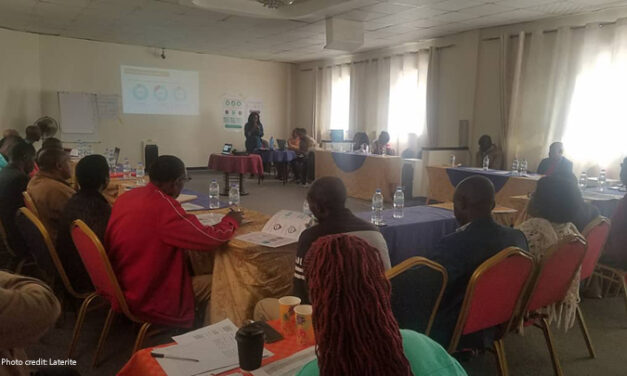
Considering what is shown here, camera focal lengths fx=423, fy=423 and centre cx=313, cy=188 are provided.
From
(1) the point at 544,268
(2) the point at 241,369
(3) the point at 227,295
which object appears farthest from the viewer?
(3) the point at 227,295

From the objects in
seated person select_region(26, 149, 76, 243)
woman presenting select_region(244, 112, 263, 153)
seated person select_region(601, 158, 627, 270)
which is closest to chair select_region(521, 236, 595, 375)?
seated person select_region(601, 158, 627, 270)

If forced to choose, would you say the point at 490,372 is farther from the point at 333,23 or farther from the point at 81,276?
the point at 333,23

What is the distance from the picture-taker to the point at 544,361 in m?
2.48

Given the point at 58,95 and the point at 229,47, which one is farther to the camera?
the point at 229,47

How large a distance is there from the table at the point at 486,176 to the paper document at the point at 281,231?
2.99 metres

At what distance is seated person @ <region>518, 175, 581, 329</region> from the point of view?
2.24 meters

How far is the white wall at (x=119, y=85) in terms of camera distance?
27.8ft

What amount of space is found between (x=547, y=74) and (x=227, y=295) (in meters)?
6.43

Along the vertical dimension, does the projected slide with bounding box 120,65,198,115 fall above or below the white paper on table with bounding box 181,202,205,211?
above

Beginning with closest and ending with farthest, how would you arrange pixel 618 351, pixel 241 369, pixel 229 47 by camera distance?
pixel 241 369
pixel 618 351
pixel 229 47

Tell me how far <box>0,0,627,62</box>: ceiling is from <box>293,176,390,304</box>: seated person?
15.0ft

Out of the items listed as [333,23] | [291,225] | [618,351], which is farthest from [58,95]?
[618,351]

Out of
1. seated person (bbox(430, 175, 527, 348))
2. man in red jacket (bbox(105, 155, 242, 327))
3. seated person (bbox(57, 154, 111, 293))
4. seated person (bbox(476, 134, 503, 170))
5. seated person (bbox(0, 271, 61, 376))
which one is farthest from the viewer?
seated person (bbox(476, 134, 503, 170))

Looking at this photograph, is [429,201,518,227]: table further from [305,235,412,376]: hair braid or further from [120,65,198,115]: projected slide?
[120,65,198,115]: projected slide
